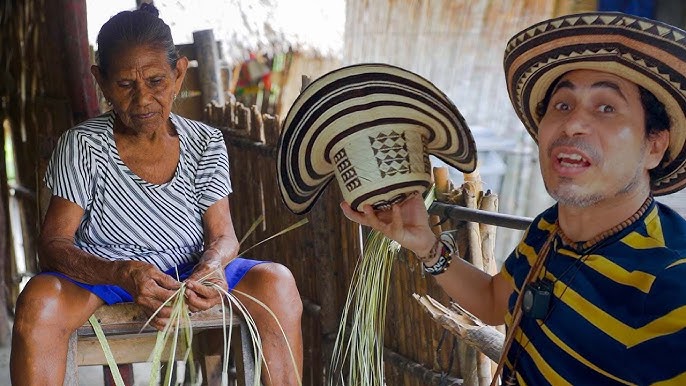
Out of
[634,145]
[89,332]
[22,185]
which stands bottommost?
[22,185]

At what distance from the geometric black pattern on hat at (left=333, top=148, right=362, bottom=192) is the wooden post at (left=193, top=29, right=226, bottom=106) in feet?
10.3

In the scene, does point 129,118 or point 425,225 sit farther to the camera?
point 129,118

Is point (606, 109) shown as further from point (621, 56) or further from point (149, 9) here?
point (149, 9)

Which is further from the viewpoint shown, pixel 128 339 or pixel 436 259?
pixel 128 339

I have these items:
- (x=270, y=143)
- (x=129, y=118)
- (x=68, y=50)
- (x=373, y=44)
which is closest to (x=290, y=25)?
(x=373, y=44)

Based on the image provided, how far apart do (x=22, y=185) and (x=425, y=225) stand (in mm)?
4316

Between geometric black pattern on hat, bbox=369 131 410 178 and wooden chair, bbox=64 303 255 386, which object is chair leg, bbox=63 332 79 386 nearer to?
wooden chair, bbox=64 303 255 386

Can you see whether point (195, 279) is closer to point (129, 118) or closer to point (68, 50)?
point (129, 118)

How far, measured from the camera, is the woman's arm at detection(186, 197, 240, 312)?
7.92 feet

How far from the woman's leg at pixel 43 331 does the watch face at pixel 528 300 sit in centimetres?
135

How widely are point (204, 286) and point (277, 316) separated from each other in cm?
28

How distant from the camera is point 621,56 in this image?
5.15 feet

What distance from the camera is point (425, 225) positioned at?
6.74 ft

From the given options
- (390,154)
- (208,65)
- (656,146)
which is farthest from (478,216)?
(208,65)
